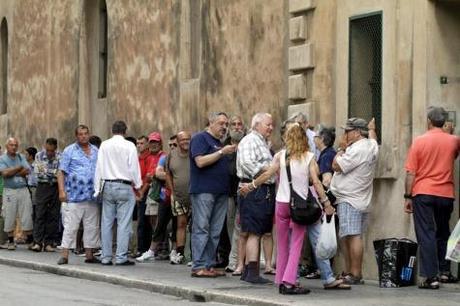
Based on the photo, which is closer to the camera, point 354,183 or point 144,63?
point 354,183

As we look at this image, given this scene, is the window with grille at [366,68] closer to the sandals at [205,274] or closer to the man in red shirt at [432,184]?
the man in red shirt at [432,184]

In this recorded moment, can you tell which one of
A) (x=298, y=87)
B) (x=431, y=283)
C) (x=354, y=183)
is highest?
(x=298, y=87)

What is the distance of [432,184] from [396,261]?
98cm

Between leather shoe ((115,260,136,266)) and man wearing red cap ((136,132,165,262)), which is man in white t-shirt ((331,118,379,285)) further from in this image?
man wearing red cap ((136,132,165,262))

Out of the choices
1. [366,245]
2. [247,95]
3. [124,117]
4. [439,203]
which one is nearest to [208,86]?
[247,95]

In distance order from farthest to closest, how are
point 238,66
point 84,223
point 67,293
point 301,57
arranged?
point 238,66, point 84,223, point 301,57, point 67,293

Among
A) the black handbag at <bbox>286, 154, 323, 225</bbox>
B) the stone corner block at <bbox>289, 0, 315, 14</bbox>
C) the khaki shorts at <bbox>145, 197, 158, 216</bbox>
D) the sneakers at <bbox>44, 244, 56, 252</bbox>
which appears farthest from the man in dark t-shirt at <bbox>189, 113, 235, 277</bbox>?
the sneakers at <bbox>44, 244, 56, 252</bbox>

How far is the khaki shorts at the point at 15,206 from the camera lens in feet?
77.8

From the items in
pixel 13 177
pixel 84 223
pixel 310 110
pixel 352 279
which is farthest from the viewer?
pixel 13 177

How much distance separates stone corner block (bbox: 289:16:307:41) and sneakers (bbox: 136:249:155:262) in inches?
168

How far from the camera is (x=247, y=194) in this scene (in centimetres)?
1580

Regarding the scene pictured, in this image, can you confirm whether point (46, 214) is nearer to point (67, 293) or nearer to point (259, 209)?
point (67, 293)

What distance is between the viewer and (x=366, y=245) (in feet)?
55.2

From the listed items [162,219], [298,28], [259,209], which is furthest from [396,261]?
[162,219]
